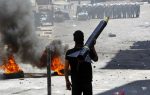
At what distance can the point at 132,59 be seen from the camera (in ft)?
67.2

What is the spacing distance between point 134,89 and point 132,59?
8.26m

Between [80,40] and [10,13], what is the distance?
9928mm

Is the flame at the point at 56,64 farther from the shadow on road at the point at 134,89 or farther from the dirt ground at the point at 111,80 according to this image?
the shadow on road at the point at 134,89

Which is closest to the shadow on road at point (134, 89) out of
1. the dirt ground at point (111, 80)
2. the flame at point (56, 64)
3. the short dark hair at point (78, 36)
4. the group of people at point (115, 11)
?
the dirt ground at point (111, 80)

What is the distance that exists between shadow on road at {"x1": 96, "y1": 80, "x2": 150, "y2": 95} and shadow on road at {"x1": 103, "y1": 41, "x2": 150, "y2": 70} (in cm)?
402

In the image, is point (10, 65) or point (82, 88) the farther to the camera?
point (10, 65)

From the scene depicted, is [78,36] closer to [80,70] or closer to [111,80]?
[80,70]

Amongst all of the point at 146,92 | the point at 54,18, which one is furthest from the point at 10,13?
the point at 54,18

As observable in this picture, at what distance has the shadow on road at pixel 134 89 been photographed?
1177 cm

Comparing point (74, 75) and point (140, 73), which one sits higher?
point (74, 75)

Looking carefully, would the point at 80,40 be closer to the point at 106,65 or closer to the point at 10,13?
the point at 10,13

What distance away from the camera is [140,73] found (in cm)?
1566

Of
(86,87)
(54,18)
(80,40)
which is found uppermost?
(80,40)

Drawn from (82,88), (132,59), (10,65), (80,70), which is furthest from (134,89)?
(132,59)
